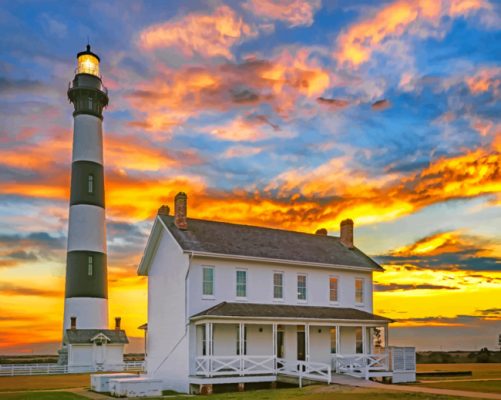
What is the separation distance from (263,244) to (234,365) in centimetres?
697

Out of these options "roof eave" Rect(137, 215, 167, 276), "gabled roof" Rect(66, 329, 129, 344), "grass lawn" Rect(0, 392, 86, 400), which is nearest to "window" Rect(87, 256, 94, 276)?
"gabled roof" Rect(66, 329, 129, 344)

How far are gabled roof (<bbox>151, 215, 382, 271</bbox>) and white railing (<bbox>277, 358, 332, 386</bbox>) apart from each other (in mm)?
5243

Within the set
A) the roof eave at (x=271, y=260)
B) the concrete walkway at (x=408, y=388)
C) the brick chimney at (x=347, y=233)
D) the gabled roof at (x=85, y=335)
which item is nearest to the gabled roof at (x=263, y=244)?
the roof eave at (x=271, y=260)

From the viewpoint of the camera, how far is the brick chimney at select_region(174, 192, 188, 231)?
32.8 m

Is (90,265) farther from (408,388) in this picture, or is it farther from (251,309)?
(408,388)

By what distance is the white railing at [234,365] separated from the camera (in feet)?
95.9

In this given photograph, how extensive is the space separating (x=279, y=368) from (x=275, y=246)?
6.45 meters

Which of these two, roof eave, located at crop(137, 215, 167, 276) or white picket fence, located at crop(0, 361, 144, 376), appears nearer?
roof eave, located at crop(137, 215, 167, 276)

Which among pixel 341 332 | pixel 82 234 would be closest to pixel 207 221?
pixel 341 332

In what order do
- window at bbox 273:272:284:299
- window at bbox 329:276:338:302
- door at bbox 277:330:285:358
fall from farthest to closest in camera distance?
1. window at bbox 329:276:338:302
2. window at bbox 273:272:284:299
3. door at bbox 277:330:285:358

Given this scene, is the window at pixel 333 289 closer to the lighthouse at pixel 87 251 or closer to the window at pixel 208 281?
the window at pixel 208 281

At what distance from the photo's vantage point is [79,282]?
1847 inches

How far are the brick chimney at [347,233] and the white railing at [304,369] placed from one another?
29.7 feet

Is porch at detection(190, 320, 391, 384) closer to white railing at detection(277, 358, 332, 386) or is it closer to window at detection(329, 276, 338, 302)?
white railing at detection(277, 358, 332, 386)
